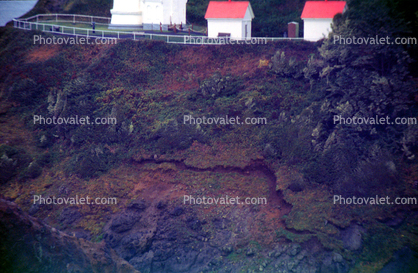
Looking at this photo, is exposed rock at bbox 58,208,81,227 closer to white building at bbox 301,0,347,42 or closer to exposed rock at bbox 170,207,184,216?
exposed rock at bbox 170,207,184,216

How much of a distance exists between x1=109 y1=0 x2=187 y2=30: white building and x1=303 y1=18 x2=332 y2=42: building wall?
9788mm

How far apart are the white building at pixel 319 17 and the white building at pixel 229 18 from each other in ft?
13.2

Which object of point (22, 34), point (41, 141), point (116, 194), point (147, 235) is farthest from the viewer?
point (22, 34)

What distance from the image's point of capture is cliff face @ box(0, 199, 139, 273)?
529 inches

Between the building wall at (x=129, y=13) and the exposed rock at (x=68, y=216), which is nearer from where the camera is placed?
the exposed rock at (x=68, y=216)

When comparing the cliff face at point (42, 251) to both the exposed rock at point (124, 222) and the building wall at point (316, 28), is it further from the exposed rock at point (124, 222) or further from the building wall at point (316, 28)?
the building wall at point (316, 28)

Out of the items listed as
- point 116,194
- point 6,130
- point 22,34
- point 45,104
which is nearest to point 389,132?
point 116,194

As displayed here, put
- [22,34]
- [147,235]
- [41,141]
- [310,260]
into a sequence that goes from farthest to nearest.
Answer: [22,34], [41,141], [147,235], [310,260]

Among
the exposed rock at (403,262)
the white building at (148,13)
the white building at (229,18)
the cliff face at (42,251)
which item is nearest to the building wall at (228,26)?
the white building at (229,18)

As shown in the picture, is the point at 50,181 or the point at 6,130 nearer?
the point at 50,181

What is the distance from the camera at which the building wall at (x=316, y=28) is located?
23.5 m

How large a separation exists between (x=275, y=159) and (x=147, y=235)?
7.80 m

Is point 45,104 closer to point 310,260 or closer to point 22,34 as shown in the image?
point 22,34

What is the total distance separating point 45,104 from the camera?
72.0 feet
